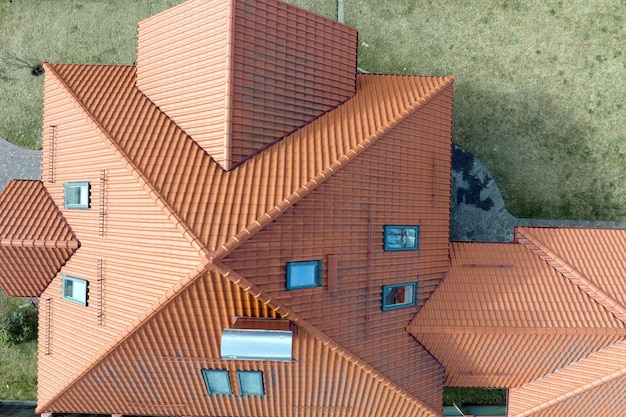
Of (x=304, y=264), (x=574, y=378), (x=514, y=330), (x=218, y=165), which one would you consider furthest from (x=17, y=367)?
(x=574, y=378)

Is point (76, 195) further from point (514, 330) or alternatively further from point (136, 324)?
point (514, 330)

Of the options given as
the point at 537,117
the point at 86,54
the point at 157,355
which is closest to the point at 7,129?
the point at 86,54

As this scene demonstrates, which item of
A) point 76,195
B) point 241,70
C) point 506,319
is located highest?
point 241,70

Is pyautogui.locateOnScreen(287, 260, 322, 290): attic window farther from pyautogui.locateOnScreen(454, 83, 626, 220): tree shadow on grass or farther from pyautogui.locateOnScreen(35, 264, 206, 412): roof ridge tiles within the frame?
pyautogui.locateOnScreen(454, 83, 626, 220): tree shadow on grass

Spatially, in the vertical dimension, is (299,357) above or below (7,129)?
below

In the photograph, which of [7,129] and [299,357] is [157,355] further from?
[7,129]

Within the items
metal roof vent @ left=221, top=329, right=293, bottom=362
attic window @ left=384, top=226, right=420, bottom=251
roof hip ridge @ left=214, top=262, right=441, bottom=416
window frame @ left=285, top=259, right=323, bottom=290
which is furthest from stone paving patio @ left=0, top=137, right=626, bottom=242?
metal roof vent @ left=221, top=329, right=293, bottom=362

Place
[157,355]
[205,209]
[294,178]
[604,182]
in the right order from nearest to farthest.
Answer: [205,209]
[294,178]
[157,355]
[604,182]
